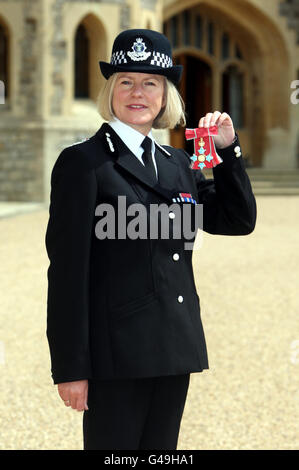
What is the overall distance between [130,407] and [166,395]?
0.35 feet

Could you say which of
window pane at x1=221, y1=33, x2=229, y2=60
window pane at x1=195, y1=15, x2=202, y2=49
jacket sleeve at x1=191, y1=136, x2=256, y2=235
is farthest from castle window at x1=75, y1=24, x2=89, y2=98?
jacket sleeve at x1=191, y1=136, x2=256, y2=235

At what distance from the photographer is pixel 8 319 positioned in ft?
18.7

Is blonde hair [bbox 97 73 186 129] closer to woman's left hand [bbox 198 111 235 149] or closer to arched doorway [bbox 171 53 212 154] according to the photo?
woman's left hand [bbox 198 111 235 149]

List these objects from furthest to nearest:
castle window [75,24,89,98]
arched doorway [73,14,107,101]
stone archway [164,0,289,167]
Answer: stone archway [164,0,289,167], castle window [75,24,89,98], arched doorway [73,14,107,101]

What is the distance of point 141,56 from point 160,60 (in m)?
0.05

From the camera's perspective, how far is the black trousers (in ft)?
6.64

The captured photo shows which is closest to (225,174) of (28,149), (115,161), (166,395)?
(115,161)

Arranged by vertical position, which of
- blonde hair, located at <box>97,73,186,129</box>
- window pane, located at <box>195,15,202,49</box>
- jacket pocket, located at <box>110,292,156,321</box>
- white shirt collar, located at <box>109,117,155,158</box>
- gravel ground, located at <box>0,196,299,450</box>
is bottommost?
gravel ground, located at <box>0,196,299,450</box>

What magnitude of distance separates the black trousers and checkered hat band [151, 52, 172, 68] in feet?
2.63

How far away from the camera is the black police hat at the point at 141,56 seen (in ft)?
6.80

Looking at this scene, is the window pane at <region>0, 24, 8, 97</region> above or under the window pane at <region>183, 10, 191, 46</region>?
under

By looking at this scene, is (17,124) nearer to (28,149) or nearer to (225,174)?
(28,149)

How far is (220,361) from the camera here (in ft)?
15.4

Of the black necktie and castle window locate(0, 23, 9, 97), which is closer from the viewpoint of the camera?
the black necktie
